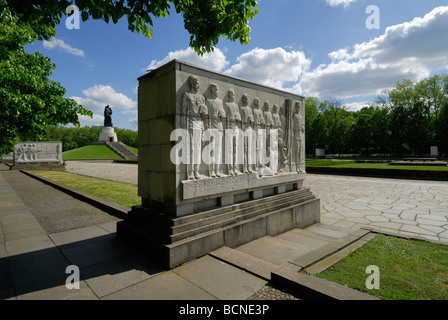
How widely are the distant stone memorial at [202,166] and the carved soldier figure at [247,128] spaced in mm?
21

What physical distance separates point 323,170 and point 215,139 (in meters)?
18.6

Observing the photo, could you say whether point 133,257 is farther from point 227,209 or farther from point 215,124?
point 215,124

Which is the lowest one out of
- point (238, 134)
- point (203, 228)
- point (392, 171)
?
point (203, 228)

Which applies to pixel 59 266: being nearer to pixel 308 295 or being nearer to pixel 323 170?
pixel 308 295

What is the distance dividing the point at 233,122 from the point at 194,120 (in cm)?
98

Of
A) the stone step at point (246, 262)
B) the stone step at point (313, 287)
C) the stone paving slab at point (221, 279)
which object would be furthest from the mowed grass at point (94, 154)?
the stone step at point (313, 287)

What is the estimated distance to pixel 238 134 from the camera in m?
4.66

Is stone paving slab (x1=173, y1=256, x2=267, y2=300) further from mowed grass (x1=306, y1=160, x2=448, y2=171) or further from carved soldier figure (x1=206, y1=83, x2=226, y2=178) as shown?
mowed grass (x1=306, y1=160, x2=448, y2=171)

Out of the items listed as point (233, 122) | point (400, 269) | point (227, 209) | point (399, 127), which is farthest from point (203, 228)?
point (399, 127)

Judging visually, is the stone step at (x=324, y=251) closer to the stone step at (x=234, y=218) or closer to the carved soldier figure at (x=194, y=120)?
the stone step at (x=234, y=218)

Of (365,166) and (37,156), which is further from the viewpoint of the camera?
(37,156)
